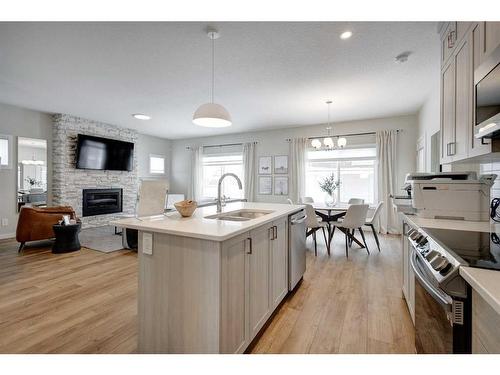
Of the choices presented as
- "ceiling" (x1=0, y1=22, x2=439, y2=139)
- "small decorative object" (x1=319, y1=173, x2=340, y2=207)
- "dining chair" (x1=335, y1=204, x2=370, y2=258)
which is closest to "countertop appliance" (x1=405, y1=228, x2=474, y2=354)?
"ceiling" (x1=0, y1=22, x2=439, y2=139)

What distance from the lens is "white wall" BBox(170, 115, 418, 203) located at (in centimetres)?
511

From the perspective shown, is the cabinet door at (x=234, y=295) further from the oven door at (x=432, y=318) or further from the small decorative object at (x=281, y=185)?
the small decorative object at (x=281, y=185)

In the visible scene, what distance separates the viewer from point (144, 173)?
23.7 feet

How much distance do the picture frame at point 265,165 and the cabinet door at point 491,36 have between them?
17.0 ft

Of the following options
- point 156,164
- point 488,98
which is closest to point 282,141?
point 156,164

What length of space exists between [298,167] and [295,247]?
391 cm

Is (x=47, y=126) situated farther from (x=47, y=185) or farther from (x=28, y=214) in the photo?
(x=28, y=214)

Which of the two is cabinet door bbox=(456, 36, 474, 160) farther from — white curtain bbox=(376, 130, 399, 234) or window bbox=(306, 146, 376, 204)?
window bbox=(306, 146, 376, 204)

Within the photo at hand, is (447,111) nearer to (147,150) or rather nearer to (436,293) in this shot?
(436,293)

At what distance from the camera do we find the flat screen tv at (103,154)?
17.7ft

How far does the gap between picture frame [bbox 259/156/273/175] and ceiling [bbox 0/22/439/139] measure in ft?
5.70

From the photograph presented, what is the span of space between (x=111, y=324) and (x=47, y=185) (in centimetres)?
471

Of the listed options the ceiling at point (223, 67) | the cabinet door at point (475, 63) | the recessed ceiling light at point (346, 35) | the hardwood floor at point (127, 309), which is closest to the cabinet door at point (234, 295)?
the hardwood floor at point (127, 309)
